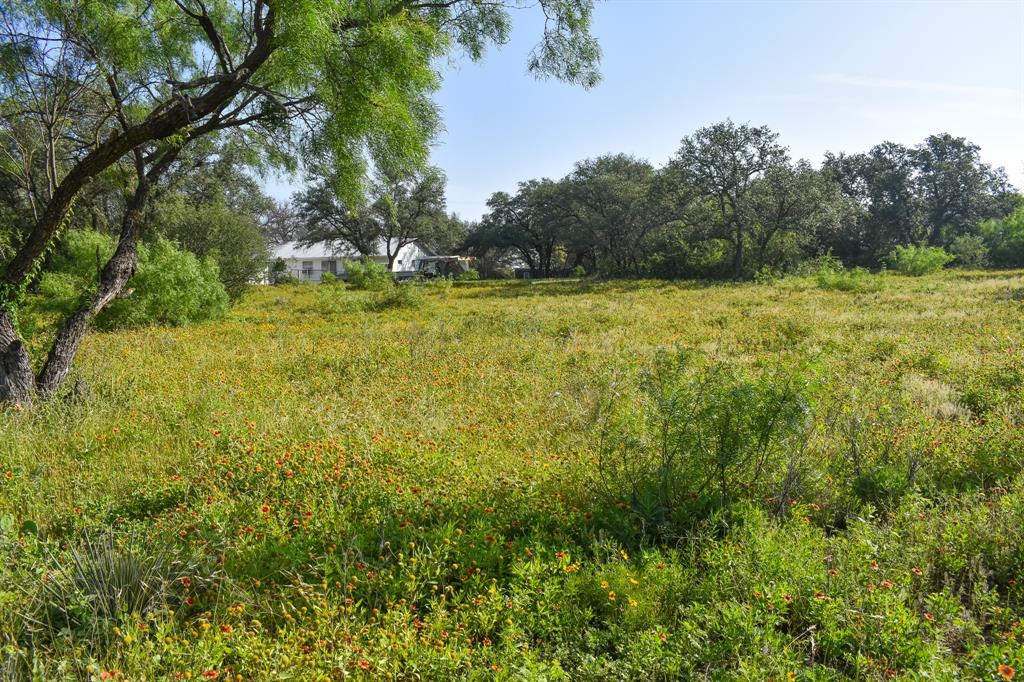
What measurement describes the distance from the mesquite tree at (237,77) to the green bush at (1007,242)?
46644mm

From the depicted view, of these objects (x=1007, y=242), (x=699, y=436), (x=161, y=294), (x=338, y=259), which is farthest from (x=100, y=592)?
(x=338, y=259)

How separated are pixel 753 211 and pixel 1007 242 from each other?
70.7 feet

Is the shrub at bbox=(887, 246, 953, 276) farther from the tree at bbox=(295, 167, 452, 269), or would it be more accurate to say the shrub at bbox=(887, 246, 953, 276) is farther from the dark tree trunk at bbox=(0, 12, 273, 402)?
the dark tree trunk at bbox=(0, 12, 273, 402)

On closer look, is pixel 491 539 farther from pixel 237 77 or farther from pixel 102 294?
pixel 102 294

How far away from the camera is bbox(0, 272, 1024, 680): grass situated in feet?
9.25

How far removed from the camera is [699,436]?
14.2 feet

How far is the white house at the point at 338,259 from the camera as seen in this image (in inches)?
2469

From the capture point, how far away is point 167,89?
27.8 ft

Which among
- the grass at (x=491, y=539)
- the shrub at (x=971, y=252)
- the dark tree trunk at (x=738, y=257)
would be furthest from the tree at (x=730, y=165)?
the grass at (x=491, y=539)

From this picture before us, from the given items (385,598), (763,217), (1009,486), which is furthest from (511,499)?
(763,217)

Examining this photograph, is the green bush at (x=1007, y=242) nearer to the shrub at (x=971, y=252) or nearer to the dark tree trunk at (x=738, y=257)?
the shrub at (x=971, y=252)

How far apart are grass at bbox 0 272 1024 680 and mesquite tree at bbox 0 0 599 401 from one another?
224cm

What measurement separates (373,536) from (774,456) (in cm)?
325

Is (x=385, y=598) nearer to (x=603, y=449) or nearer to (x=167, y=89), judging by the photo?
(x=603, y=449)
